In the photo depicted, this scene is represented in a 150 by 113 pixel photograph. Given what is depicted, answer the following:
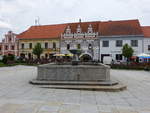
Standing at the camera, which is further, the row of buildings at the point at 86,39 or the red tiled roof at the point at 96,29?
the red tiled roof at the point at 96,29

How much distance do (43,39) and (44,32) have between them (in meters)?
2.93

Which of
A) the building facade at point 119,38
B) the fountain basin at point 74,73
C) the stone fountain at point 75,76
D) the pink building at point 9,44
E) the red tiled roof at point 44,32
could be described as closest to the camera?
the stone fountain at point 75,76

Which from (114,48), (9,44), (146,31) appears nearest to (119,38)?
(114,48)

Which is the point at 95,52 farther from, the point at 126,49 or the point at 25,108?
the point at 25,108

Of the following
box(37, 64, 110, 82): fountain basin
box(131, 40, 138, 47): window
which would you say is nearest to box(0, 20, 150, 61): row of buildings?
box(131, 40, 138, 47): window

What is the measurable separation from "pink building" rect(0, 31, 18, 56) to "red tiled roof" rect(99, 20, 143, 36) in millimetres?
25583

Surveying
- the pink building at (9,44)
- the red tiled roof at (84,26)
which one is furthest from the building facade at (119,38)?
the pink building at (9,44)

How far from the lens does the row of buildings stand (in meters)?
37.1

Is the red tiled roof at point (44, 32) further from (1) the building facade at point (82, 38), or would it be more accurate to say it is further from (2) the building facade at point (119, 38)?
(2) the building facade at point (119, 38)

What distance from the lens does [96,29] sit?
40.8 metres

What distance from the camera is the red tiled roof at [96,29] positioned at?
1491 inches

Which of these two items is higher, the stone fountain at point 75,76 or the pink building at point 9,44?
the pink building at point 9,44

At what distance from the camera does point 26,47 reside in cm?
4575

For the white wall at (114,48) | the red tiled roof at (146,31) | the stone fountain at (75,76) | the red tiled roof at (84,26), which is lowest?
the stone fountain at (75,76)
